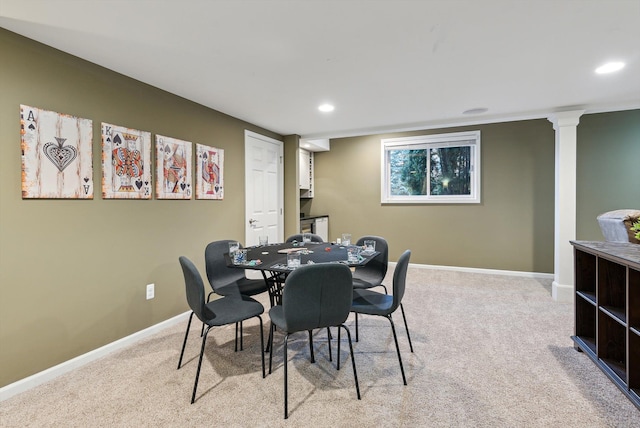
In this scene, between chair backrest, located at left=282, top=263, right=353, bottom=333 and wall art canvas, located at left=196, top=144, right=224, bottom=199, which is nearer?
chair backrest, located at left=282, top=263, right=353, bottom=333

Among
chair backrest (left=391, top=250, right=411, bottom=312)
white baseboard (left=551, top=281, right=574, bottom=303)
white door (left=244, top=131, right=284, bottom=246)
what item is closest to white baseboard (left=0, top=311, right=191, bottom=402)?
white door (left=244, top=131, right=284, bottom=246)

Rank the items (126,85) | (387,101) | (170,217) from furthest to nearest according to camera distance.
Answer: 1. (387,101)
2. (170,217)
3. (126,85)

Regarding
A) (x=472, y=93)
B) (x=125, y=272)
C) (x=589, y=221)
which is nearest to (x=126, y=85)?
(x=125, y=272)

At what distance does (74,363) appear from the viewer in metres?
2.23

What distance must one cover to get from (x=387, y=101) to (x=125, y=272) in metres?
3.08

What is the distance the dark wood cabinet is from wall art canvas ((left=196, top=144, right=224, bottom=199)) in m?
3.51

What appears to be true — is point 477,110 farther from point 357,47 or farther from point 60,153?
point 60,153

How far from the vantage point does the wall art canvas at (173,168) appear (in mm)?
2893

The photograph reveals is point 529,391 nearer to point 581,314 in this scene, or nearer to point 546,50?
point 581,314

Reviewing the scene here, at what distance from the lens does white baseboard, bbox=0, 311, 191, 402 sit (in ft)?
6.33

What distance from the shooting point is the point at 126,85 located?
2.60m

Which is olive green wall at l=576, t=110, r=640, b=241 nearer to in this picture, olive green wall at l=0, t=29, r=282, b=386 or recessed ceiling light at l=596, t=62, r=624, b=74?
recessed ceiling light at l=596, t=62, r=624, b=74

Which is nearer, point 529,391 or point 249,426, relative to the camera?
point 249,426

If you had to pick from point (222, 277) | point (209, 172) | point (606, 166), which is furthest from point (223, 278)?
point (606, 166)
